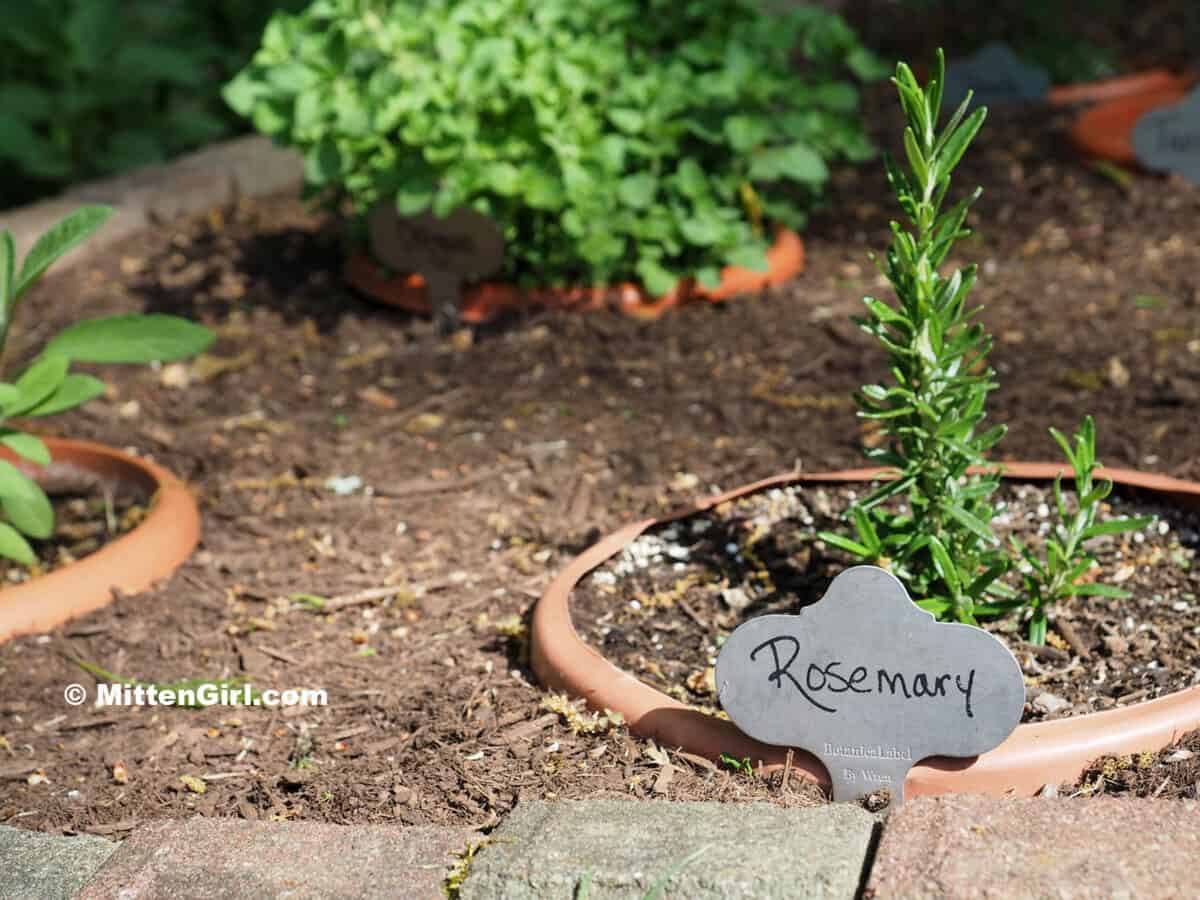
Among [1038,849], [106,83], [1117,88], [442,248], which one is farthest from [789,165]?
[106,83]

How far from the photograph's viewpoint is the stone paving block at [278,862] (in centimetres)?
172

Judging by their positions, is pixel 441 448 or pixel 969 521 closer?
pixel 969 521

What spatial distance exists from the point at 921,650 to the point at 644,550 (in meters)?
0.71

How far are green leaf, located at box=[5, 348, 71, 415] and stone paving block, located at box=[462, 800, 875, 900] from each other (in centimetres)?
117

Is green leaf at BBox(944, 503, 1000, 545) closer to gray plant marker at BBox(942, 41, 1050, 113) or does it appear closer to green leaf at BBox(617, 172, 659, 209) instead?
green leaf at BBox(617, 172, 659, 209)

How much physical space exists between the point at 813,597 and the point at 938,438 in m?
0.38

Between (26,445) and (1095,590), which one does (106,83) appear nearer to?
(26,445)

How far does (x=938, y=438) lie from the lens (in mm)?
2000

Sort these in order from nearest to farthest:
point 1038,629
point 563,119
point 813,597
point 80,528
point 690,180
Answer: point 1038,629
point 813,597
point 80,528
point 563,119
point 690,180

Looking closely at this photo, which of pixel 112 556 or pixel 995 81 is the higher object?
pixel 995 81

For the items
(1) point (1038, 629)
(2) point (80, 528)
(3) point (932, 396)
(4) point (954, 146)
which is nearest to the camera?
(4) point (954, 146)

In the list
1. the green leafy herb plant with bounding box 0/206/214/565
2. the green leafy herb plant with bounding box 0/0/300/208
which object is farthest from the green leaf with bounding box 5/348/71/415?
the green leafy herb plant with bounding box 0/0/300/208

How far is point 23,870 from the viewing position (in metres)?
1.85

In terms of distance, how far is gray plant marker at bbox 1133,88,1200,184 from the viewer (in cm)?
402
